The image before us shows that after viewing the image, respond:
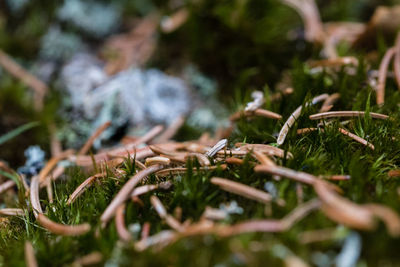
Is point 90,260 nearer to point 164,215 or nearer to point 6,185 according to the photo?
point 164,215

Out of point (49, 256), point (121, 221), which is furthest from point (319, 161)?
point (49, 256)

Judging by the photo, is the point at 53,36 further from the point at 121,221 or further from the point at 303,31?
the point at 121,221

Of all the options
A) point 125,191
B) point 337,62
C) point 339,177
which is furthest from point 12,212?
point 337,62

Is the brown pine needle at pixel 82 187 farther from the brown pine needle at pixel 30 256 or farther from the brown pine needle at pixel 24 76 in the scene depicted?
the brown pine needle at pixel 24 76

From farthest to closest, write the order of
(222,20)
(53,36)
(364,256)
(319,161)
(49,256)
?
(53,36) → (222,20) → (319,161) → (49,256) → (364,256)

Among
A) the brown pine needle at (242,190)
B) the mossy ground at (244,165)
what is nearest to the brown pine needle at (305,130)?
the mossy ground at (244,165)

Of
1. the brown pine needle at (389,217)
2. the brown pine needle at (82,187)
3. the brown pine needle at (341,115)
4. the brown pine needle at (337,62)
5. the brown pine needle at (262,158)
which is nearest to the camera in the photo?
the brown pine needle at (389,217)
